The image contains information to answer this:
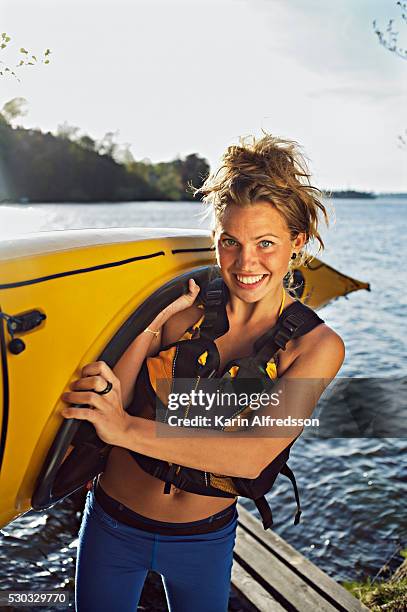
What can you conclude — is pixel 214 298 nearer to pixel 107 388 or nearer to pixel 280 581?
pixel 107 388

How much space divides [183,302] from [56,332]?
35 cm

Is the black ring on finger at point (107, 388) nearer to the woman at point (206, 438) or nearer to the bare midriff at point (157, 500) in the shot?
the woman at point (206, 438)

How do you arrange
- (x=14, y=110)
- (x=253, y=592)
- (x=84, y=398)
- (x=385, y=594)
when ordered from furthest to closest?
(x=385, y=594) → (x=253, y=592) → (x=14, y=110) → (x=84, y=398)

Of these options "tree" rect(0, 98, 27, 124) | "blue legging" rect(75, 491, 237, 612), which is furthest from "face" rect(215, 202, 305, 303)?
"tree" rect(0, 98, 27, 124)

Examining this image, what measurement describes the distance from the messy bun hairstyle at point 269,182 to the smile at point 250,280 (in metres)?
0.14

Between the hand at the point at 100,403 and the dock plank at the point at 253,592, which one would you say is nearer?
the hand at the point at 100,403

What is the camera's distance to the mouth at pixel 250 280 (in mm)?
1464

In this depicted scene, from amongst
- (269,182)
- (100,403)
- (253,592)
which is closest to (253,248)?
(269,182)

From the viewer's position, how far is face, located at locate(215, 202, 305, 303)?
142 cm

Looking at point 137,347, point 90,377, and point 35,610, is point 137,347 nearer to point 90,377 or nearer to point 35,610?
point 90,377

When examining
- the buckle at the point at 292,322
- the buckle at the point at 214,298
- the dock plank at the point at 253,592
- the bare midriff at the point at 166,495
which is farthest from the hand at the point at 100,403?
the dock plank at the point at 253,592

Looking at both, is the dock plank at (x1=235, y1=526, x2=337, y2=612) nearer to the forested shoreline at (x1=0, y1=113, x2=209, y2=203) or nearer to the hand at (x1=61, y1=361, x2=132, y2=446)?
the hand at (x1=61, y1=361, x2=132, y2=446)

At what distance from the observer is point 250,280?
1468 mm

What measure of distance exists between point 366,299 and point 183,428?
39.6 ft
